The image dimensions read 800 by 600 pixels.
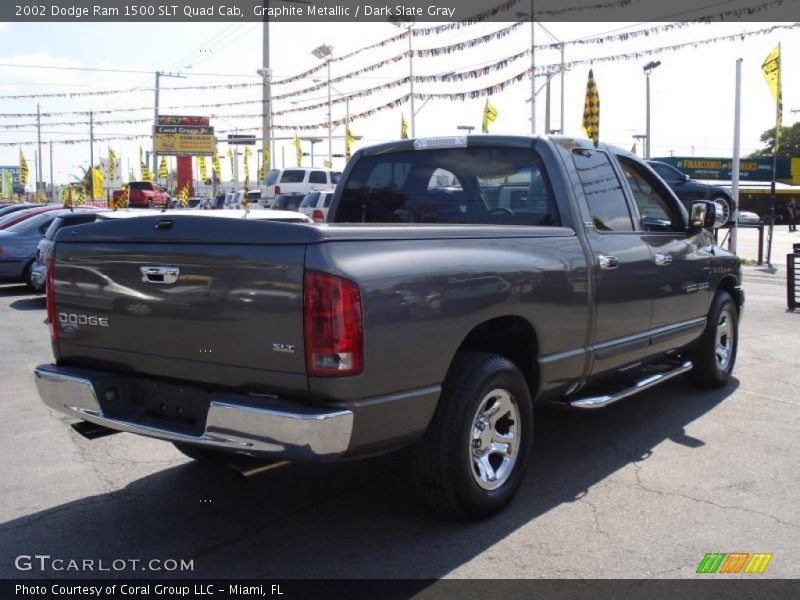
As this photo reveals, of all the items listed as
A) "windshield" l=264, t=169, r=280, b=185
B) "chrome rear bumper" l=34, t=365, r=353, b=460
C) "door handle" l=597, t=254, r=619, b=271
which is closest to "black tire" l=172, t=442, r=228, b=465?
"chrome rear bumper" l=34, t=365, r=353, b=460

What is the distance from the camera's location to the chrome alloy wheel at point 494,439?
3.97 m

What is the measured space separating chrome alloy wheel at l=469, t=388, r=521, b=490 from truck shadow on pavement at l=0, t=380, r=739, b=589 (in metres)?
0.24

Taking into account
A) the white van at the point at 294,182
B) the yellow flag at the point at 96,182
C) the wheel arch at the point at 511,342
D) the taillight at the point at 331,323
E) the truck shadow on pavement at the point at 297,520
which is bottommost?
the truck shadow on pavement at the point at 297,520

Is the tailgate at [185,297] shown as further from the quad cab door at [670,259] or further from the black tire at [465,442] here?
the quad cab door at [670,259]

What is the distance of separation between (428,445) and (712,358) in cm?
385

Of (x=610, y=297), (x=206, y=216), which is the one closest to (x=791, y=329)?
(x=610, y=297)

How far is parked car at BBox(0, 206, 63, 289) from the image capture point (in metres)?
15.3

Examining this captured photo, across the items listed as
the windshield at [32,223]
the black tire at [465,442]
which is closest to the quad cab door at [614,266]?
the black tire at [465,442]

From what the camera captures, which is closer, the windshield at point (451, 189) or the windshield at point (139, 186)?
the windshield at point (451, 189)

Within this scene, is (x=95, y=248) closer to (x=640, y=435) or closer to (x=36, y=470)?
(x=36, y=470)

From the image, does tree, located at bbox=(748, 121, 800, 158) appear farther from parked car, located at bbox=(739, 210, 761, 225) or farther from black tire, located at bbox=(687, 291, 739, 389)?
black tire, located at bbox=(687, 291, 739, 389)

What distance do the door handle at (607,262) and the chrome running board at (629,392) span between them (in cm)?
81

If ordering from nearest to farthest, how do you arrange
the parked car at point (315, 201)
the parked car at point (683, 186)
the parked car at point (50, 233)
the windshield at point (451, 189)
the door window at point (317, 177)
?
the windshield at point (451, 189) → the parked car at point (50, 233) → the parked car at point (683, 186) → the parked car at point (315, 201) → the door window at point (317, 177)

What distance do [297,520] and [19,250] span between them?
13424 mm
